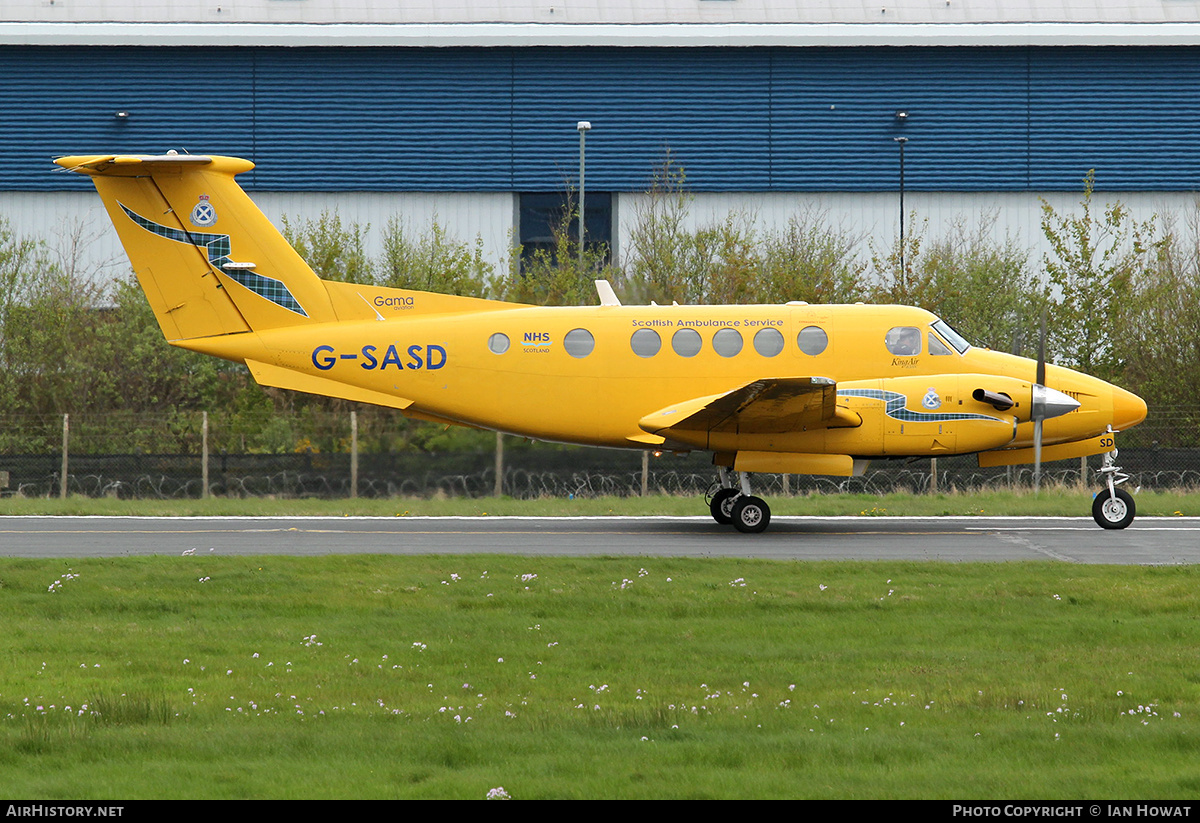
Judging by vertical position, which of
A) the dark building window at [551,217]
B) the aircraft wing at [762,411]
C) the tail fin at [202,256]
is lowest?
the aircraft wing at [762,411]

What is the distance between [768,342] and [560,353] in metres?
3.51

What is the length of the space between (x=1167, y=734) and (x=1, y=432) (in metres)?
29.9

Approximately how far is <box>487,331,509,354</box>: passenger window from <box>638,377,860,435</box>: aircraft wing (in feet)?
8.74

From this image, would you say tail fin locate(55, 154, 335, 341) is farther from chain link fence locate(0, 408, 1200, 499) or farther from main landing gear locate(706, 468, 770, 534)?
main landing gear locate(706, 468, 770, 534)

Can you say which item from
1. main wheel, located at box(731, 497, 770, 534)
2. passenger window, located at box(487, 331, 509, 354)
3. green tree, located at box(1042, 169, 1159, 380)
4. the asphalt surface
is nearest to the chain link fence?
green tree, located at box(1042, 169, 1159, 380)

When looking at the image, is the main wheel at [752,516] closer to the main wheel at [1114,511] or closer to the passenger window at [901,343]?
the passenger window at [901,343]

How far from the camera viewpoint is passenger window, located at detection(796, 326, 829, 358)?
65.1 feet

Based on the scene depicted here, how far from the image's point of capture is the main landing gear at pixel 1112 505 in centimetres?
1981

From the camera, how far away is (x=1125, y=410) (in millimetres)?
19781

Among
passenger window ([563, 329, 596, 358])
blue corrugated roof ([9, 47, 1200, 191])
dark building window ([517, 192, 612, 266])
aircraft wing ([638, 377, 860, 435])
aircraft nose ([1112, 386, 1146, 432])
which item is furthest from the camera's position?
dark building window ([517, 192, 612, 266])

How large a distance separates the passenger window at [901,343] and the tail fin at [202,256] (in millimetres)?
9512

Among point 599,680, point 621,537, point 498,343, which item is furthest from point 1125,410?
point 599,680

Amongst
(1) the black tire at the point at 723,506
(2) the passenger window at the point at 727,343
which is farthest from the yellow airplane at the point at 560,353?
(1) the black tire at the point at 723,506

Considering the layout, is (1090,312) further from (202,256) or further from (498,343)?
(202,256)
